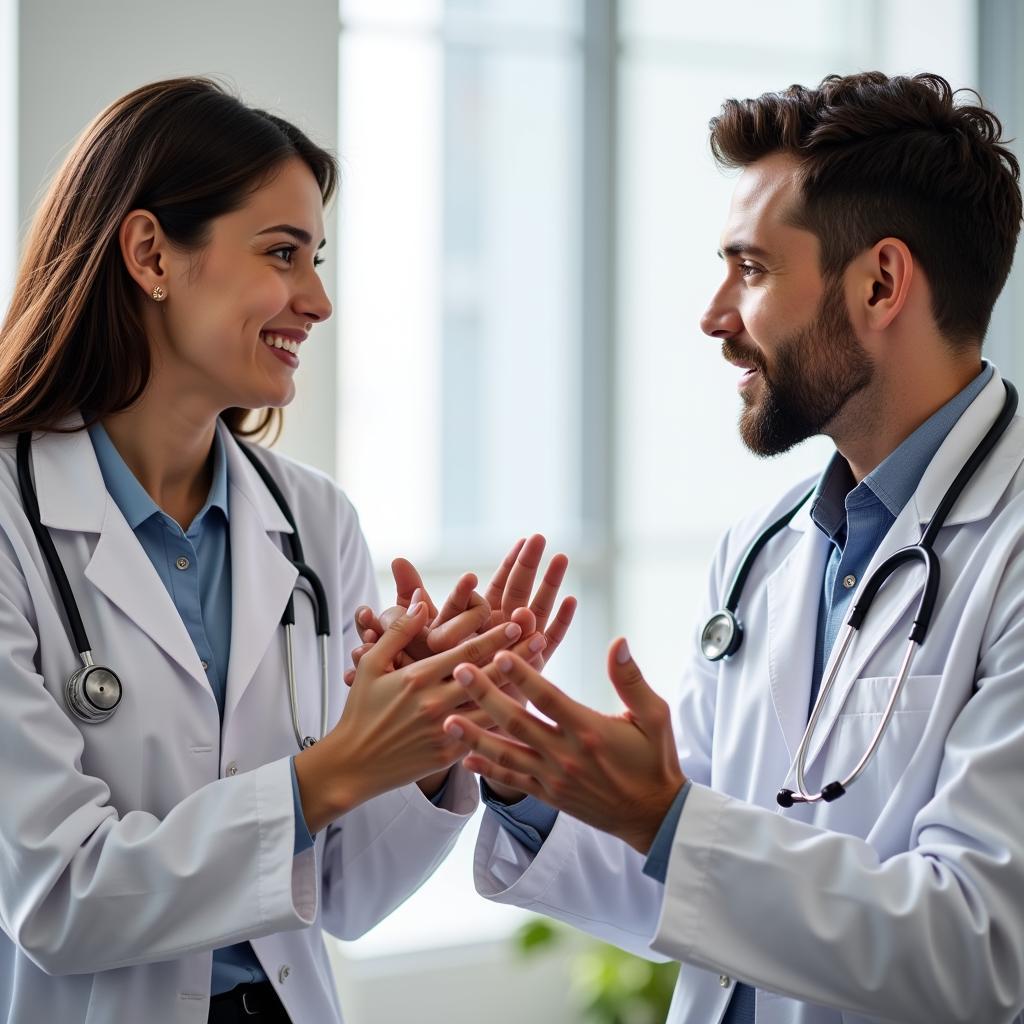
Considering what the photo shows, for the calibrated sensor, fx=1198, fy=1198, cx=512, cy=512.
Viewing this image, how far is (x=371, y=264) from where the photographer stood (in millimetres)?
3506

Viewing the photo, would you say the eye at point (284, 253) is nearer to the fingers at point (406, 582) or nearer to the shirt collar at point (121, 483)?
the shirt collar at point (121, 483)

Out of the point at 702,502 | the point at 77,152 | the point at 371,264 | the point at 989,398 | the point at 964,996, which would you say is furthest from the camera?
the point at 702,502

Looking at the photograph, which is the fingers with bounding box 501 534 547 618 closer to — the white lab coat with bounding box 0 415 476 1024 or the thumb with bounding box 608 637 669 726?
the white lab coat with bounding box 0 415 476 1024

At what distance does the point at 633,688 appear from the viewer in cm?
130

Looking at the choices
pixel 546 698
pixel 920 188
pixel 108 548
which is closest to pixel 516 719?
pixel 546 698

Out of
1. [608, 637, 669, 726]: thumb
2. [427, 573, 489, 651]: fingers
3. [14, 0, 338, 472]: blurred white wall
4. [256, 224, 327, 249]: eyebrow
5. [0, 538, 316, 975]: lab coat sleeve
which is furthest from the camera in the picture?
[14, 0, 338, 472]: blurred white wall

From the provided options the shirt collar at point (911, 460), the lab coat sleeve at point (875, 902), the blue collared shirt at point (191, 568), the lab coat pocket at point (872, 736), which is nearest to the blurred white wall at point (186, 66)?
the blue collared shirt at point (191, 568)

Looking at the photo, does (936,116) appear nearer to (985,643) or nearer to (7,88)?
(985,643)

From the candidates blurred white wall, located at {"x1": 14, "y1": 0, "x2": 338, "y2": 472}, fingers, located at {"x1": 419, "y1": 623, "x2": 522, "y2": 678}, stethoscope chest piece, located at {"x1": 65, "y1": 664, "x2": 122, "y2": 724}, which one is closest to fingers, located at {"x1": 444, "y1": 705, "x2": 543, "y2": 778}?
fingers, located at {"x1": 419, "y1": 623, "x2": 522, "y2": 678}

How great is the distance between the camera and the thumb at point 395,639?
59.8 inches

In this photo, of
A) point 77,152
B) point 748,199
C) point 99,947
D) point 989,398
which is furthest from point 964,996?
point 77,152

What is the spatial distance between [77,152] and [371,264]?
179cm

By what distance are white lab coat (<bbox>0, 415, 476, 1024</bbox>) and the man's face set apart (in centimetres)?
70

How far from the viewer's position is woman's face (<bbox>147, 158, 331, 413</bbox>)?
5.59ft
